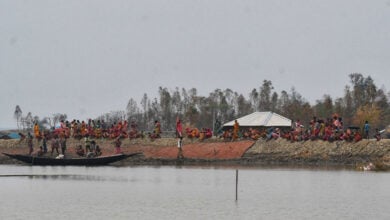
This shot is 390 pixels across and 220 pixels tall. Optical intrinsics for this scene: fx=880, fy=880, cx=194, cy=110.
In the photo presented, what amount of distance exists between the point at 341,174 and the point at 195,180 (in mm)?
9819

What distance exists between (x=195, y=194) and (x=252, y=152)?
25222mm

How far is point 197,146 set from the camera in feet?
241

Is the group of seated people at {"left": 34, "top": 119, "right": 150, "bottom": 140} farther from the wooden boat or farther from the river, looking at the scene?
the river

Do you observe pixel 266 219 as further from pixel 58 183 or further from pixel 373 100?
pixel 373 100

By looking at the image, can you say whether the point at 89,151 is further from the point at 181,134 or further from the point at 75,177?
the point at 75,177

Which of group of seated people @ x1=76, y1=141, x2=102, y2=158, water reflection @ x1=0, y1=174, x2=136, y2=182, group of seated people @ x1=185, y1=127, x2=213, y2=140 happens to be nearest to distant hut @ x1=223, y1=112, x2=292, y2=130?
group of seated people @ x1=185, y1=127, x2=213, y2=140

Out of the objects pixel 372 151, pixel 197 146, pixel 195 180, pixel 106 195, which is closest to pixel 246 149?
pixel 197 146

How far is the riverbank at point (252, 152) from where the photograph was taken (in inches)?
2562

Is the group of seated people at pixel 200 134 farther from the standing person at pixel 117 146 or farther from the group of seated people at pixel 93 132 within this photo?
the standing person at pixel 117 146

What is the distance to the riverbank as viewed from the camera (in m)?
65.1

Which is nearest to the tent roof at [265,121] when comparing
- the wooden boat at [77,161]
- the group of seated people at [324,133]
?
the group of seated people at [324,133]

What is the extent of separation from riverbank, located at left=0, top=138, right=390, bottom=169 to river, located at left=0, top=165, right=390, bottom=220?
5252 millimetres

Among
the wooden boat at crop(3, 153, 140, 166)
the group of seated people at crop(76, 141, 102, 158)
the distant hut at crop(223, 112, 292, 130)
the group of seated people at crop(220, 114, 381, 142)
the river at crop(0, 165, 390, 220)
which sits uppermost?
the distant hut at crop(223, 112, 292, 130)

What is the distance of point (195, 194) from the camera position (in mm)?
45844
